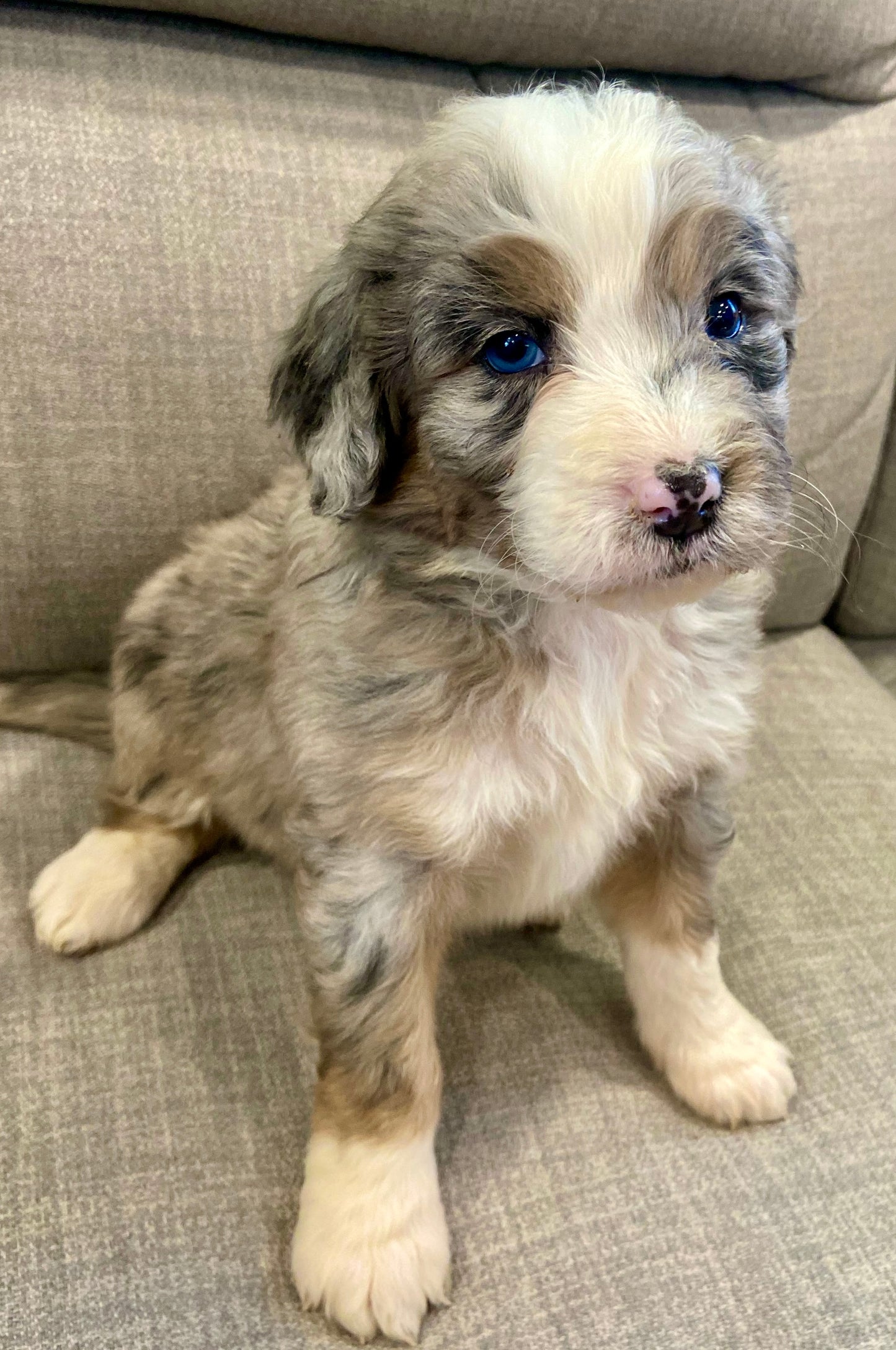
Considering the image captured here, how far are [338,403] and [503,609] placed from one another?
0.29 metres

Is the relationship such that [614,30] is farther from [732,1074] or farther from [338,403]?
[732,1074]

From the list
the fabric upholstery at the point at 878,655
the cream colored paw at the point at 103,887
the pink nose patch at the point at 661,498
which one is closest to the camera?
the pink nose patch at the point at 661,498

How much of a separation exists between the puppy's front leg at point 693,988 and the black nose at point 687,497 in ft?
1.77

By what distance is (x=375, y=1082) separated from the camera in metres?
1.23

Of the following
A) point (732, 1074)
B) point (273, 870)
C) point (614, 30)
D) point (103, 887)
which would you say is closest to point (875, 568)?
point (614, 30)

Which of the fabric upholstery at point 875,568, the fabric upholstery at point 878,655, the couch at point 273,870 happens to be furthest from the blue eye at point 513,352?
the fabric upholstery at point 878,655

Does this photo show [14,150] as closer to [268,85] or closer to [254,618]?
[268,85]

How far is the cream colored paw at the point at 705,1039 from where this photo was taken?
1.38 meters

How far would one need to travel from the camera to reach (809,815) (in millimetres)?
1817

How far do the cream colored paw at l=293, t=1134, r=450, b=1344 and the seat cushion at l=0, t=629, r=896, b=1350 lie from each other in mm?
33

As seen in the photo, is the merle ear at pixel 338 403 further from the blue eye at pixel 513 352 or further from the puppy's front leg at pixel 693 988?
the puppy's front leg at pixel 693 988

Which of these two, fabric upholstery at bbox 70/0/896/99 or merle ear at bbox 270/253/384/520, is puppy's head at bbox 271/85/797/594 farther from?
fabric upholstery at bbox 70/0/896/99

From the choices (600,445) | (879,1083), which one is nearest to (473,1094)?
(879,1083)

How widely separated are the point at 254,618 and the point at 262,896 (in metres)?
0.43
